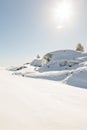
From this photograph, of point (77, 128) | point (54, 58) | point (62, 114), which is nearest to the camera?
point (77, 128)

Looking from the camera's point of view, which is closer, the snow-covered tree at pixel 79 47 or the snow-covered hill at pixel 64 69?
the snow-covered hill at pixel 64 69

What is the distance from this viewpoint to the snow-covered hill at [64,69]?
22947mm

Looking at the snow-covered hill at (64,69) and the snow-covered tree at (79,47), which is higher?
the snow-covered tree at (79,47)

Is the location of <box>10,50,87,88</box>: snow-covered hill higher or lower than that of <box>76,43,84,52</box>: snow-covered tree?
lower

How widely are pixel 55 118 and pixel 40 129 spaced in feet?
4.47

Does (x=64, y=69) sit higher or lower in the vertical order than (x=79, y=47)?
lower

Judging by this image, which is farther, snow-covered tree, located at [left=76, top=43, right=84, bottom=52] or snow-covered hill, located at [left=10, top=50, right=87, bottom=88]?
snow-covered tree, located at [left=76, top=43, right=84, bottom=52]

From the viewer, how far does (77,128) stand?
223 inches

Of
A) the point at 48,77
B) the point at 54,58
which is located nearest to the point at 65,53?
the point at 54,58

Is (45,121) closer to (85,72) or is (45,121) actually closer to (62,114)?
(62,114)

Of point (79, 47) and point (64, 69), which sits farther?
point (79, 47)

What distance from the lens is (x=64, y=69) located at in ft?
110

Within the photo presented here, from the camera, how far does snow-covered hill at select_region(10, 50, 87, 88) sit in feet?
75.3

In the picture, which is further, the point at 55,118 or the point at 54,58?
the point at 54,58
